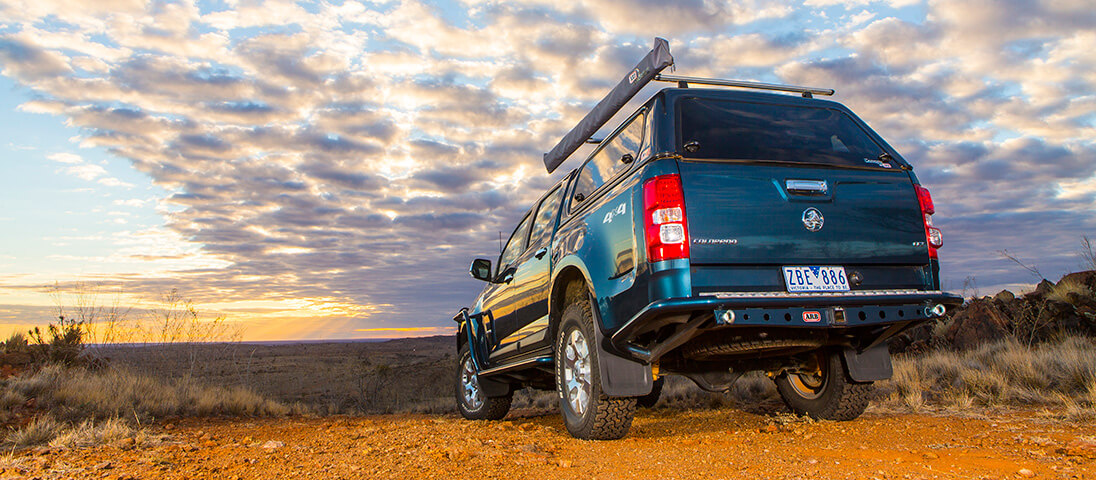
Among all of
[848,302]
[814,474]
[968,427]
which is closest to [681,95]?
[848,302]

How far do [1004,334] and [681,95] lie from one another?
903cm

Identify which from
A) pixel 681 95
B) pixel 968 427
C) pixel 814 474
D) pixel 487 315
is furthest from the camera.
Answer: pixel 487 315

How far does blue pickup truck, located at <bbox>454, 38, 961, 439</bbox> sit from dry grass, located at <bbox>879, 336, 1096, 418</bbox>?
1490 mm

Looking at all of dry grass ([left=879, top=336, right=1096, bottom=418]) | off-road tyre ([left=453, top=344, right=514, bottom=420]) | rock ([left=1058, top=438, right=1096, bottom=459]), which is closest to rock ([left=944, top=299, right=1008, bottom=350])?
dry grass ([left=879, top=336, right=1096, bottom=418])

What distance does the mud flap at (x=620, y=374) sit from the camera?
13.6 ft

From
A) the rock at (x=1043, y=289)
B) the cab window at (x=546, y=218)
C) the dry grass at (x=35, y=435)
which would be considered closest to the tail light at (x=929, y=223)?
the cab window at (x=546, y=218)

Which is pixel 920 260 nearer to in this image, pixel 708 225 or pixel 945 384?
pixel 708 225

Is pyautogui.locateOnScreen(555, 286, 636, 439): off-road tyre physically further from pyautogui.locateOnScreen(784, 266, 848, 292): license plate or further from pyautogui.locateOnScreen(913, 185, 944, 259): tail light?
pyautogui.locateOnScreen(913, 185, 944, 259): tail light

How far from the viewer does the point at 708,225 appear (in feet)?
11.9

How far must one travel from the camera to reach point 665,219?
3615mm

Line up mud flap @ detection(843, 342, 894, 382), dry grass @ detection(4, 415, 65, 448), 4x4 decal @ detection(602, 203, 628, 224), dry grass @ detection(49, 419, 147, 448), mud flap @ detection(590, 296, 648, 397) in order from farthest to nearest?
1. dry grass @ detection(4, 415, 65, 448)
2. dry grass @ detection(49, 419, 147, 448)
3. mud flap @ detection(843, 342, 894, 382)
4. mud flap @ detection(590, 296, 648, 397)
5. 4x4 decal @ detection(602, 203, 628, 224)

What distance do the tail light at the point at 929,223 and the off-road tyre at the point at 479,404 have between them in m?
4.48

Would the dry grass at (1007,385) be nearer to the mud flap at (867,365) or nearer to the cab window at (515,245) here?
the mud flap at (867,365)

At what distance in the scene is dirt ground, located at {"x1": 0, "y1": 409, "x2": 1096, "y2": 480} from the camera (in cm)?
343
